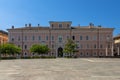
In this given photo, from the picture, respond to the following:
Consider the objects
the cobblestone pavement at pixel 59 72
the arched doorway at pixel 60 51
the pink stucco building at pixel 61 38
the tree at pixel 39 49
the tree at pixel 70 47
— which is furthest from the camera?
the arched doorway at pixel 60 51

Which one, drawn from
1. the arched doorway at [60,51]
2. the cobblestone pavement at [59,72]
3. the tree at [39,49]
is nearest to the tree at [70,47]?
the tree at [39,49]

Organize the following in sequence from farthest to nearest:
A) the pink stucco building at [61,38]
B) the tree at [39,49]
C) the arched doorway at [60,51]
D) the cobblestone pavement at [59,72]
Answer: the arched doorway at [60,51] → the pink stucco building at [61,38] → the tree at [39,49] → the cobblestone pavement at [59,72]

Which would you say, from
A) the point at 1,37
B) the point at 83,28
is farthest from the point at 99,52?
the point at 1,37

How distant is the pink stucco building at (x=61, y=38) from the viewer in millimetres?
104250

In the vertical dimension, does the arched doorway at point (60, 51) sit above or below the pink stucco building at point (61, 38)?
below

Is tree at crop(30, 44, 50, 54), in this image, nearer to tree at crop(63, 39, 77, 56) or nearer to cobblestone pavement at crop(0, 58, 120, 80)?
tree at crop(63, 39, 77, 56)

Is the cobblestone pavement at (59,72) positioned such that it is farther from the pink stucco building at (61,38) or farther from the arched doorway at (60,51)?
the arched doorway at (60,51)

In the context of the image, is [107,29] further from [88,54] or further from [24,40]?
[24,40]

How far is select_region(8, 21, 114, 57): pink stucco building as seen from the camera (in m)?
104

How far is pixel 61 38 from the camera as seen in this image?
105 meters

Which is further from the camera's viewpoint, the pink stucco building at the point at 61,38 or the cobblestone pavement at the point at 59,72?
the pink stucco building at the point at 61,38

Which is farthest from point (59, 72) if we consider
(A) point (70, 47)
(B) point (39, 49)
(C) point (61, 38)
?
(C) point (61, 38)

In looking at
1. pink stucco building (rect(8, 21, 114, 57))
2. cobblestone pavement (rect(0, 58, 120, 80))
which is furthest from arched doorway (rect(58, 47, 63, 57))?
cobblestone pavement (rect(0, 58, 120, 80))

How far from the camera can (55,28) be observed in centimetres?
10494
